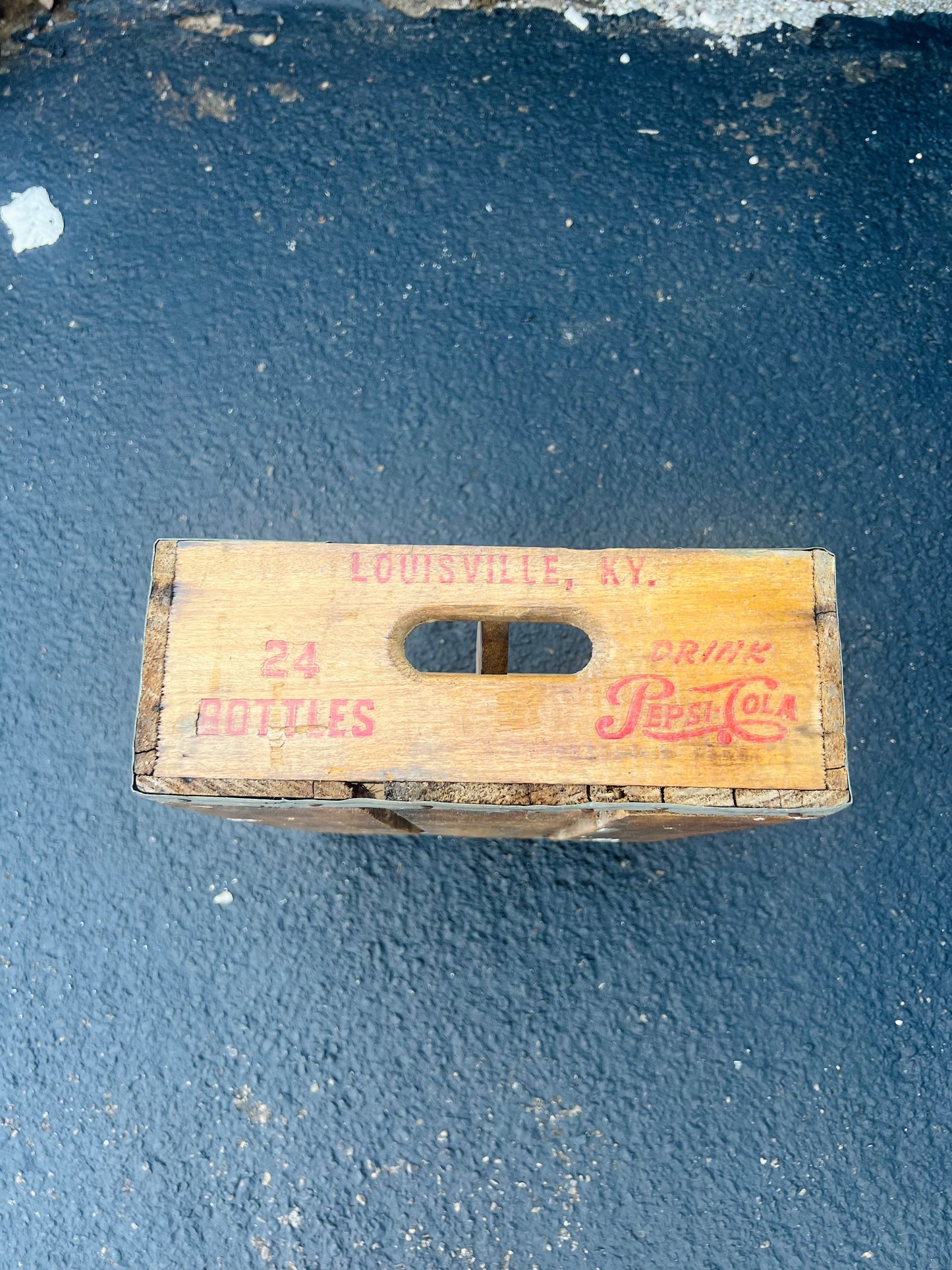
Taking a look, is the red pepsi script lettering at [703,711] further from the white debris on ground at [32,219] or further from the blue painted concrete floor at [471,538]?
the white debris on ground at [32,219]

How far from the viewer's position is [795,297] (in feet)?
6.88

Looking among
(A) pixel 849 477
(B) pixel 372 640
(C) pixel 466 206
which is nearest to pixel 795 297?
(A) pixel 849 477

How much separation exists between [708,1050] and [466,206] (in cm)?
199

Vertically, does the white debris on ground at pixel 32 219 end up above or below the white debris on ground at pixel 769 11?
below

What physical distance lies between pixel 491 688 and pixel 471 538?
0.77 metres

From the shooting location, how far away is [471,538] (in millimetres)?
1974

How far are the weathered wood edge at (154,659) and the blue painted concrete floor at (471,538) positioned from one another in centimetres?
68

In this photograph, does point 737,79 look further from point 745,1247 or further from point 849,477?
point 745,1247

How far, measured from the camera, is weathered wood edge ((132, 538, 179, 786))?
1246mm

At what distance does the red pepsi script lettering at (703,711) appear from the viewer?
126cm

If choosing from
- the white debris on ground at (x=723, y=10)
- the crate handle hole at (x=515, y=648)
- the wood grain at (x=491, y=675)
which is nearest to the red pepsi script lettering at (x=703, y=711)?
the wood grain at (x=491, y=675)

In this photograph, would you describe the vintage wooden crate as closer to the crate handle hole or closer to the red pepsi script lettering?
the red pepsi script lettering

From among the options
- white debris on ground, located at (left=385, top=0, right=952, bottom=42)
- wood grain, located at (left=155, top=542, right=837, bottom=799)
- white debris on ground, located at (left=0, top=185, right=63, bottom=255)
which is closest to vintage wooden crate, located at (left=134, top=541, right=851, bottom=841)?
wood grain, located at (left=155, top=542, right=837, bottom=799)

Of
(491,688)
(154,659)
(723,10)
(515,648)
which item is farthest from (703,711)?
(723,10)
